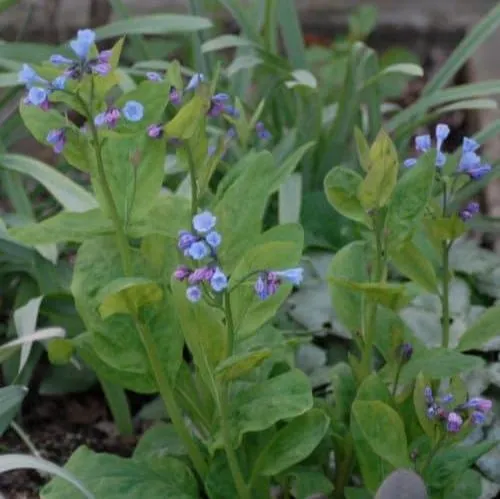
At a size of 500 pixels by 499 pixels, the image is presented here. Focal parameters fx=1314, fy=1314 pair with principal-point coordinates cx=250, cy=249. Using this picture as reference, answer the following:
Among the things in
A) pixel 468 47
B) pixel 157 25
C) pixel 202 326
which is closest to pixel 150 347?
pixel 202 326

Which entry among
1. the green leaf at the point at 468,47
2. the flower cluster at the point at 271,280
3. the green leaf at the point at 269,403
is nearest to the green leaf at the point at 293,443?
the green leaf at the point at 269,403

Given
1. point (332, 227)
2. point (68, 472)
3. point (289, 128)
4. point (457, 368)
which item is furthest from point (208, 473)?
point (289, 128)

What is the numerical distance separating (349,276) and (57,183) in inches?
26.4

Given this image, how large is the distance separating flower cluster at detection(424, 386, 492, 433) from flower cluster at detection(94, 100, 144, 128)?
0.44 metres

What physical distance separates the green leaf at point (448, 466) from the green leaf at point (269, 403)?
7.3 inches

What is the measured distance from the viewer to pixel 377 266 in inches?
59.8

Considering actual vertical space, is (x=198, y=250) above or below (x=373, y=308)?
above

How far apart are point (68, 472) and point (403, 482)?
387 mm

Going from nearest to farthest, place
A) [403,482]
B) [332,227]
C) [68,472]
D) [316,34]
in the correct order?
[403,482], [68,472], [332,227], [316,34]

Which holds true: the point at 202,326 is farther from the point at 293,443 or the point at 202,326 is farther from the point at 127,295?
the point at 293,443

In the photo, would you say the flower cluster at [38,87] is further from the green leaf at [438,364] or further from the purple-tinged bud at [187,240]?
the green leaf at [438,364]

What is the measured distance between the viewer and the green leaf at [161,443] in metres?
1.78

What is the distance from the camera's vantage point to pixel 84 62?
4.47 ft

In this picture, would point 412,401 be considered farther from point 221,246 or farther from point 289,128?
point 289,128
